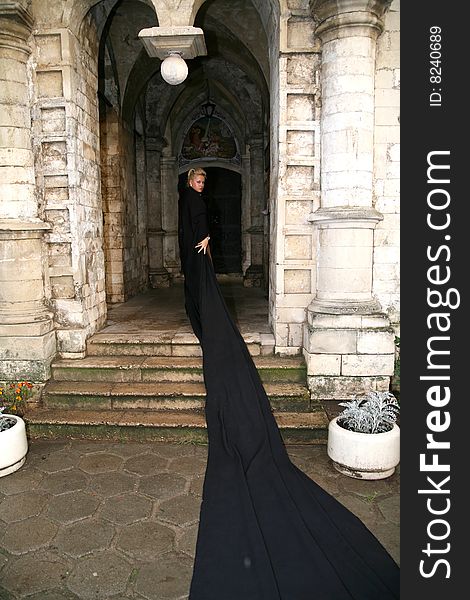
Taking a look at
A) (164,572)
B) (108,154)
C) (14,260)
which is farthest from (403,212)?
(108,154)

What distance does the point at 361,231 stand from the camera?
452 cm

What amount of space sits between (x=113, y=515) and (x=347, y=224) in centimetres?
321

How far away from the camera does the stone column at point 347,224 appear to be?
14.5 ft

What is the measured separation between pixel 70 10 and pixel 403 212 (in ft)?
15.3

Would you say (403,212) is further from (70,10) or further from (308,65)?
(70,10)

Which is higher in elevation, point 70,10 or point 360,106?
point 70,10

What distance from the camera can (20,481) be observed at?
12.1 feet

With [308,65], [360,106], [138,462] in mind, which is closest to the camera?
[138,462]

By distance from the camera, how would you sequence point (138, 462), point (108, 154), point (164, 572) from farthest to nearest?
point (108, 154)
point (138, 462)
point (164, 572)

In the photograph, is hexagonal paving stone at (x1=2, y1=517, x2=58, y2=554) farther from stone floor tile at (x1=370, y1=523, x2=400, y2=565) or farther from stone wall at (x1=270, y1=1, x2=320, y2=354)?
stone wall at (x1=270, y1=1, x2=320, y2=354)

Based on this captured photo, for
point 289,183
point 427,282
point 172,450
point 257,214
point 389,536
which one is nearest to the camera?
point 427,282

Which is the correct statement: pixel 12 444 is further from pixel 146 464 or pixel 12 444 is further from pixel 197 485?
pixel 197 485

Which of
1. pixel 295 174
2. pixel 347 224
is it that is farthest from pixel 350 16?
pixel 347 224

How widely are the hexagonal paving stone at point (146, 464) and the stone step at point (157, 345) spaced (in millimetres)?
1333
